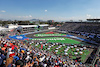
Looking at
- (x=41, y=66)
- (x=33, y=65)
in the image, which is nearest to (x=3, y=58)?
(x=33, y=65)

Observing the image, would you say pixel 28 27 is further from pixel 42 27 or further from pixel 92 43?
pixel 92 43

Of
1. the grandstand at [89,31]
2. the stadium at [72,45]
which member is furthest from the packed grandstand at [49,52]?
the grandstand at [89,31]

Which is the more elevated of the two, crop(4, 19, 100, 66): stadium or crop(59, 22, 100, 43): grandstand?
crop(59, 22, 100, 43): grandstand

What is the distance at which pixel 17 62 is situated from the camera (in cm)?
906

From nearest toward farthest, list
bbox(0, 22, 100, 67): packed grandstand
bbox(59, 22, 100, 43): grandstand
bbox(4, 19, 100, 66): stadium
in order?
bbox(0, 22, 100, 67): packed grandstand < bbox(4, 19, 100, 66): stadium < bbox(59, 22, 100, 43): grandstand

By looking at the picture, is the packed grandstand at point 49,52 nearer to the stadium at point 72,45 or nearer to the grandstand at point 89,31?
the stadium at point 72,45

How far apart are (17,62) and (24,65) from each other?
950 millimetres

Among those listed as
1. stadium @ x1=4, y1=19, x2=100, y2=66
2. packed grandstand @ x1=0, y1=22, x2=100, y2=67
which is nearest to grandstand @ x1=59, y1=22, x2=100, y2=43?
stadium @ x1=4, y1=19, x2=100, y2=66

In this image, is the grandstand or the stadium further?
the grandstand

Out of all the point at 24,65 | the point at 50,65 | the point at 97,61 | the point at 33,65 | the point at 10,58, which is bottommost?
the point at 97,61

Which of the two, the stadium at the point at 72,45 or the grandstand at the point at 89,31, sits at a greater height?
the grandstand at the point at 89,31

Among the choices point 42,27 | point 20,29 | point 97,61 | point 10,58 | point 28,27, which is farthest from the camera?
point 42,27

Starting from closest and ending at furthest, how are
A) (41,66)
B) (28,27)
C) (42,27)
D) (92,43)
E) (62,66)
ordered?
(41,66)
(62,66)
(92,43)
(28,27)
(42,27)

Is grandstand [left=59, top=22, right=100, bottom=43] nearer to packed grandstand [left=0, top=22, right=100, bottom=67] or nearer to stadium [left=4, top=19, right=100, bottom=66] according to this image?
stadium [left=4, top=19, right=100, bottom=66]
